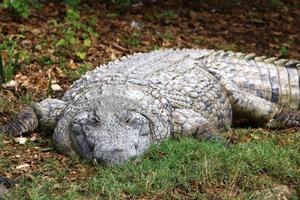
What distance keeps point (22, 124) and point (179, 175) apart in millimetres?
1827

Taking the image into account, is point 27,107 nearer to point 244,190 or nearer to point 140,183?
point 140,183

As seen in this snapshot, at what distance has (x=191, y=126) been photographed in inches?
236

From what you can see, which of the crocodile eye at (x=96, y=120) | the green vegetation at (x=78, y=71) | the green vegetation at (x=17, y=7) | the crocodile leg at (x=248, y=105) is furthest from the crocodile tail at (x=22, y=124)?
the green vegetation at (x=17, y=7)

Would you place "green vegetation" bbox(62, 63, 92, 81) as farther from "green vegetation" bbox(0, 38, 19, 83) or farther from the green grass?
the green grass

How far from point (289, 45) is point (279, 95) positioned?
119 inches

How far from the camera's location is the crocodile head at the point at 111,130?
5293 millimetres

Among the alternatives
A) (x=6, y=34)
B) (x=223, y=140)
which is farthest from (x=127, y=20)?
(x=223, y=140)

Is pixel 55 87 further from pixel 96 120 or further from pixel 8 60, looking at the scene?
pixel 96 120

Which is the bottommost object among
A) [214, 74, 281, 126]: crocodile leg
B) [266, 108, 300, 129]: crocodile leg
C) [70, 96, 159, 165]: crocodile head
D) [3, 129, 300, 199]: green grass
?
[266, 108, 300, 129]: crocodile leg

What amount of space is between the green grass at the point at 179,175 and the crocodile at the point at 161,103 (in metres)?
0.21

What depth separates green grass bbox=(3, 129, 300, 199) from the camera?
188 inches

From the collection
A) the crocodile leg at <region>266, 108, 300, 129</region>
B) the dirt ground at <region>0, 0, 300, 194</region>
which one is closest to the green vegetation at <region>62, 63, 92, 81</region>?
the dirt ground at <region>0, 0, 300, 194</region>

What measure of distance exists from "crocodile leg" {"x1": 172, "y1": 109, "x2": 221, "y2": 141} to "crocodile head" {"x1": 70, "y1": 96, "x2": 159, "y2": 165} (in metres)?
0.30

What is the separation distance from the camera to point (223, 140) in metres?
5.88
